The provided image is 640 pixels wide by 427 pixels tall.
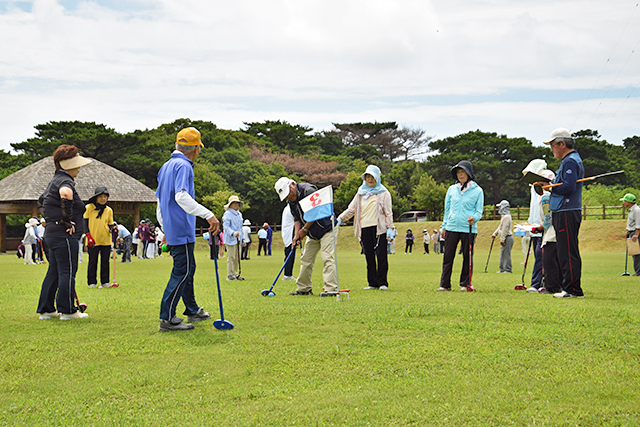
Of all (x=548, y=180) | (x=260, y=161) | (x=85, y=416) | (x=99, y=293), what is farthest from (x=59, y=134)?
(x=85, y=416)

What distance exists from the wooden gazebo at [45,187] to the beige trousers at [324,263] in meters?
32.1

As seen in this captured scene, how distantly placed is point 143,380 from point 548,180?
7.37 meters

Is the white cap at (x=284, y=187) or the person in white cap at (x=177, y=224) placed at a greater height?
the white cap at (x=284, y=187)

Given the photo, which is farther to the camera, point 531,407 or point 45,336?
point 45,336

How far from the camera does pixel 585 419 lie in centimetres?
313

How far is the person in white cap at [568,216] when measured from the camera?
8195 millimetres

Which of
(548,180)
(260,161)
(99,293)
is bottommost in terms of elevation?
(99,293)

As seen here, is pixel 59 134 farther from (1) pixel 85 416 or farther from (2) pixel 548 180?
(1) pixel 85 416

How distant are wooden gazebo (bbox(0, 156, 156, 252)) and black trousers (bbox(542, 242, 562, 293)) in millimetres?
34012

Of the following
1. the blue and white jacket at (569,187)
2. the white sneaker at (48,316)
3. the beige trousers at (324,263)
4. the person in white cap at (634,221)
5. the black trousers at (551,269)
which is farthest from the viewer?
the person in white cap at (634,221)

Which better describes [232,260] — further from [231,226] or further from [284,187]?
[284,187]

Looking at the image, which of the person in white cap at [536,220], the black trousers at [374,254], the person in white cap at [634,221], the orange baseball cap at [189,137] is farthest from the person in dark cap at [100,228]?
the person in white cap at [634,221]

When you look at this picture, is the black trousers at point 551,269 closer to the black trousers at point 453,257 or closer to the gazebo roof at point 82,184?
the black trousers at point 453,257

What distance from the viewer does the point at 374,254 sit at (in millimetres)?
10289
